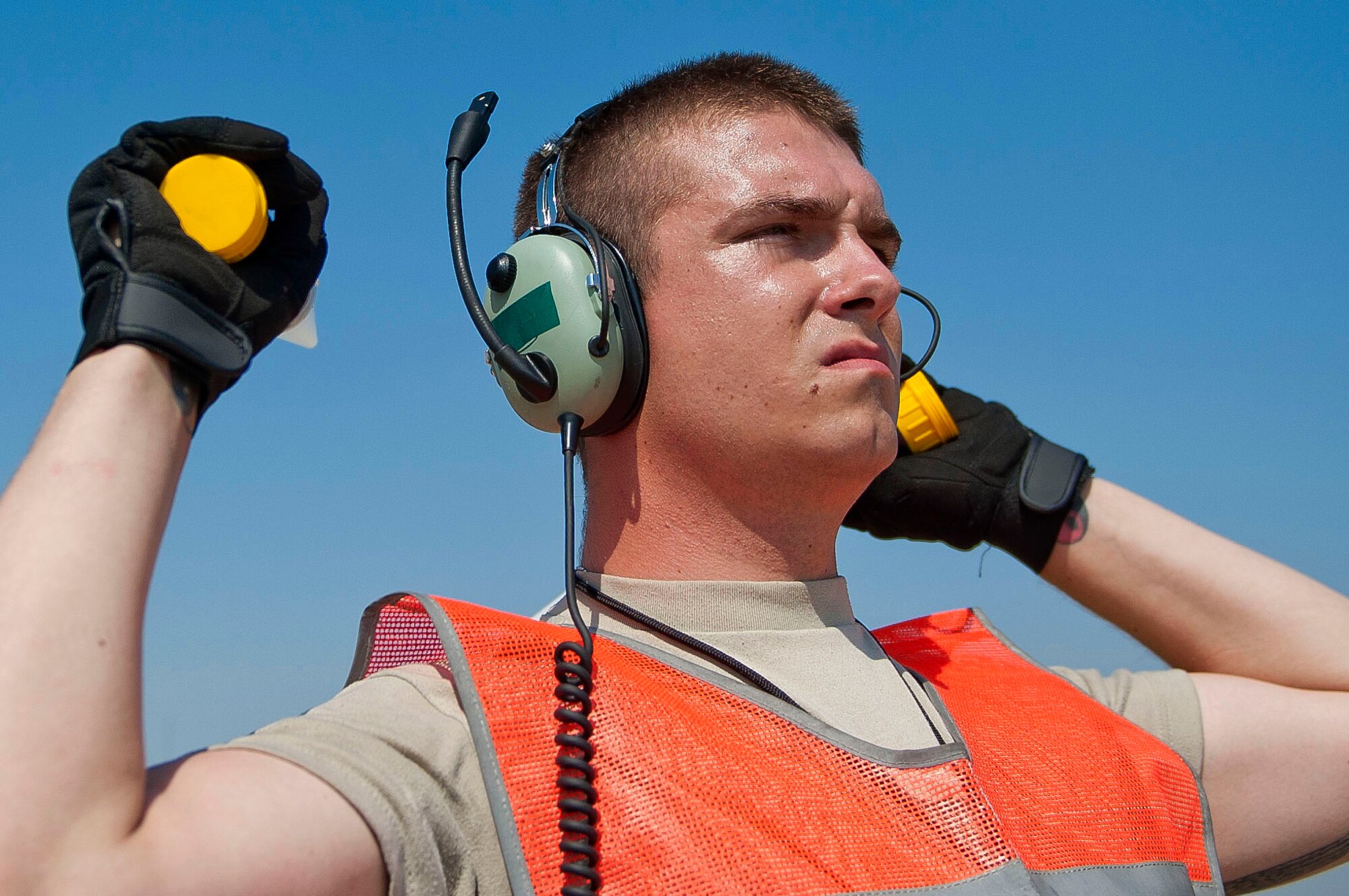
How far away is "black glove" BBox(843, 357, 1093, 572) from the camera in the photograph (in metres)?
2.64

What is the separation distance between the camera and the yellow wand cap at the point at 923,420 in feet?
8.86

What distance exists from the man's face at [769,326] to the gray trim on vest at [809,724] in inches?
17.8

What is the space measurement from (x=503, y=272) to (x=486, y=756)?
39.7 inches

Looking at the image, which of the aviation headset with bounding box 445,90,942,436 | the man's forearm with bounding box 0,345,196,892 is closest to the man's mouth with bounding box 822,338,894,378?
the aviation headset with bounding box 445,90,942,436

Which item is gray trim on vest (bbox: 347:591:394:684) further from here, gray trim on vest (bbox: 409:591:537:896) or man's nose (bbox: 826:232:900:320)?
man's nose (bbox: 826:232:900:320)

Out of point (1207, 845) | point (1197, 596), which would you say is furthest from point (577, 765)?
point (1197, 596)

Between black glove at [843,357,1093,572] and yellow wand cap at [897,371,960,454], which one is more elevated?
yellow wand cap at [897,371,960,454]

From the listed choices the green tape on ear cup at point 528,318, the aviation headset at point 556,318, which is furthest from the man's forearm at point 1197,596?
the green tape on ear cup at point 528,318

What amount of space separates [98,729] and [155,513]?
266 mm

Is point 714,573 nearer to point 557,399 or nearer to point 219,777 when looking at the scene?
point 557,399

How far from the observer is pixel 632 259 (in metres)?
2.30

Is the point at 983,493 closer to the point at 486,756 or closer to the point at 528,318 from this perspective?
the point at 528,318

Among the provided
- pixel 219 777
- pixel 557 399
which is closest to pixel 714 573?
pixel 557 399

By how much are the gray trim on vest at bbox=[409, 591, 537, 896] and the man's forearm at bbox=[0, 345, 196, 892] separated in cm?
44
